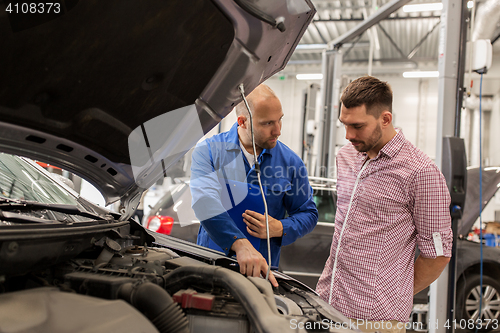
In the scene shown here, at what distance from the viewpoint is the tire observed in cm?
389

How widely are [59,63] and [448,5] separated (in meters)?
2.76

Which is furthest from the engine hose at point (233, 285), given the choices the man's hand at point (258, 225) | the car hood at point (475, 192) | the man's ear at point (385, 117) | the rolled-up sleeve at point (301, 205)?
the car hood at point (475, 192)

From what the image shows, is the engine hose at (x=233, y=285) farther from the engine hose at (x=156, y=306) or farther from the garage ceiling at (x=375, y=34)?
the garage ceiling at (x=375, y=34)

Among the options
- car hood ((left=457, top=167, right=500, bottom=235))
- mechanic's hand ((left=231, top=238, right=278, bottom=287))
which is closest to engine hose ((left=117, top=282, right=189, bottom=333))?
mechanic's hand ((left=231, top=238, right=278, bottom=287))

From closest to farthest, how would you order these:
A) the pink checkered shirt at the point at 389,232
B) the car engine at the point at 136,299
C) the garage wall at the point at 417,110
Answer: the car engine at the point at 136,299, the pink checkered shirt at the point at 389,232, the garage wall at the point at 417,110

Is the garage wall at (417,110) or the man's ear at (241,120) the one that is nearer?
the man's ear at (241,120)

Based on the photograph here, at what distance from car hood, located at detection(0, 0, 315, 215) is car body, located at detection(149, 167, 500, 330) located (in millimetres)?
2134

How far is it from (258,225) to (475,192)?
3070 millimetres

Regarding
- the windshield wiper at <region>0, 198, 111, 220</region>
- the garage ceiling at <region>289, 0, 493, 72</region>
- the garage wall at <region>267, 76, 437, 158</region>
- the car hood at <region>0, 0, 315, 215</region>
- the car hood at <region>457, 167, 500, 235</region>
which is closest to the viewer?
the car hood at <region>0, 0, 315, 215</region>

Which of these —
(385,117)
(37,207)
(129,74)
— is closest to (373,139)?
(385,117)

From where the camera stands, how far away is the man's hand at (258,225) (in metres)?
1.81

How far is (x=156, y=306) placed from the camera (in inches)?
40.8

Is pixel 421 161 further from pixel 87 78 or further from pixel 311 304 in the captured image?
pixel 87 78

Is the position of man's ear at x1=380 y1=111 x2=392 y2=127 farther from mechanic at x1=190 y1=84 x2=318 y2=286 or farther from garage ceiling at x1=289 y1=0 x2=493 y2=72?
garage ceiling at x1=289 y1=0 x2=493 y2=72
